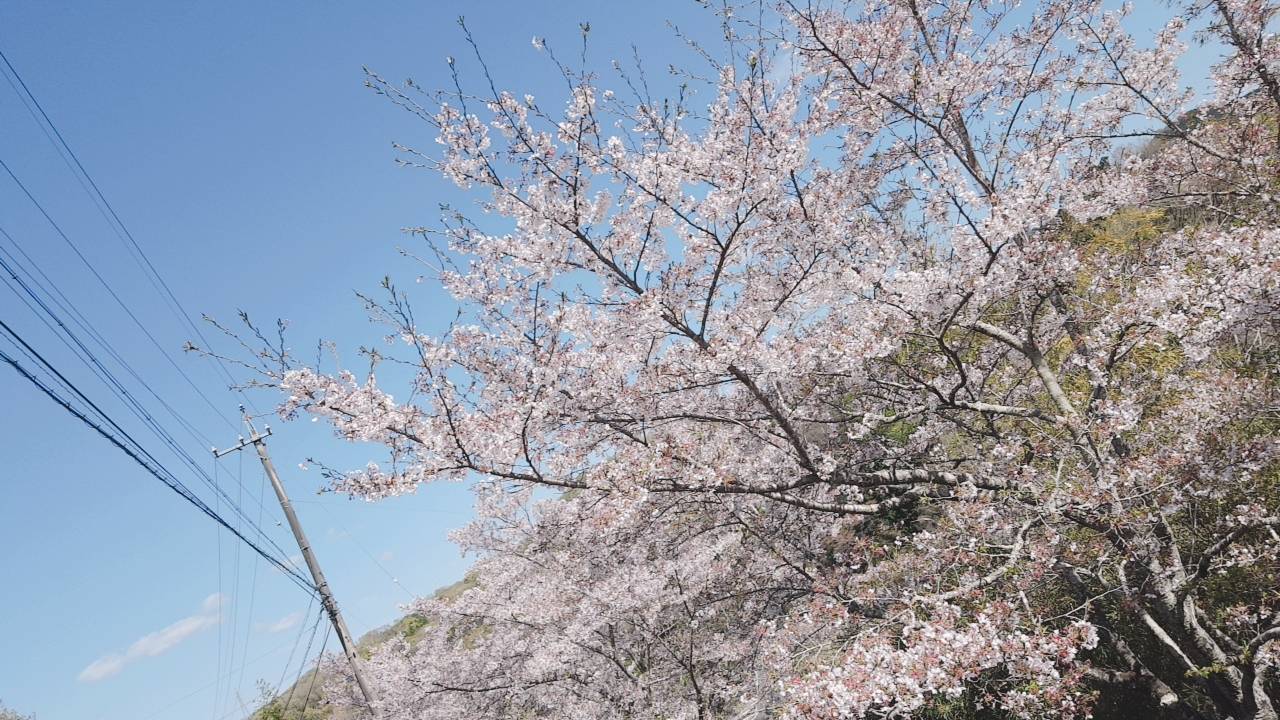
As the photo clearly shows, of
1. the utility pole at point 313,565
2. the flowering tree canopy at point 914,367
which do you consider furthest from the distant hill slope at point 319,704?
the flowering tree canopy at point 914,367

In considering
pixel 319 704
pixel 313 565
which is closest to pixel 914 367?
pixel 313 565

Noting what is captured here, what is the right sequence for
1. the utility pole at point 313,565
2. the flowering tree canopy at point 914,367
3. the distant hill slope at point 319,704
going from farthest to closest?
the distant hill slope at point 319,704
the utility pole at point 313,565
the flowering tree canopy at point 914,367

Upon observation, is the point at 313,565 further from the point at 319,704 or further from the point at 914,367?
the point at 319,704

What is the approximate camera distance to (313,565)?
35.3 feet

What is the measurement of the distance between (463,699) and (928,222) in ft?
38.9

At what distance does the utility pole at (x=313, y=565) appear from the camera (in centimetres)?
1012

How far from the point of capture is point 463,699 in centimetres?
1208

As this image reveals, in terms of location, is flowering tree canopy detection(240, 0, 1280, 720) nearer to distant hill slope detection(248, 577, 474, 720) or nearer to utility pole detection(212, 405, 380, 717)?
utility pole detection(212, 405, 380, 717)

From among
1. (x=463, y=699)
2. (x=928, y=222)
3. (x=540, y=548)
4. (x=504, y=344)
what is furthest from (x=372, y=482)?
(x=463, y=699)

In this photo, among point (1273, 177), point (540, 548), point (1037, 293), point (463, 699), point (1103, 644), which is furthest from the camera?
point (463, 699)

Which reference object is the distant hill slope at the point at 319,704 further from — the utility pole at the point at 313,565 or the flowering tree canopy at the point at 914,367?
the flowering tree canopy at the point at 914,367

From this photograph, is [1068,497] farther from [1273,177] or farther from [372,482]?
[372,482]

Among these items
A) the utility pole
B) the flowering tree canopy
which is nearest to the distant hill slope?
the utility pole

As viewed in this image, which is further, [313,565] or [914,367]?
[313,565]
